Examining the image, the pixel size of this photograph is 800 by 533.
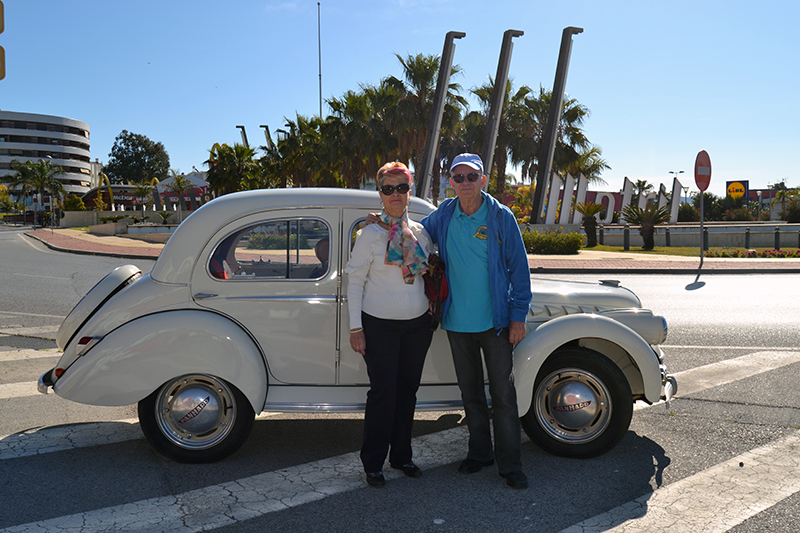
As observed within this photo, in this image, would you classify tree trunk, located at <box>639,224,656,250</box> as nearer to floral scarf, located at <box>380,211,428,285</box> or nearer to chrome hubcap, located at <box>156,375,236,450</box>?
floral scarf, located at <box>380,211,428,285</box>

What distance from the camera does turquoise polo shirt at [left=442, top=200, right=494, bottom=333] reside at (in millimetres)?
3617

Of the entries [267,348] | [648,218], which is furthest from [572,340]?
[648,218]

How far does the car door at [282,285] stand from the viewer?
3951 millimetres

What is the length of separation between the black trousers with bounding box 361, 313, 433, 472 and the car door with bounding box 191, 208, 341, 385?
0.46 meters

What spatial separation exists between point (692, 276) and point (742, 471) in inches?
531

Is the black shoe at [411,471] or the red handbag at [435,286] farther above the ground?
the red handbag at [435,286]

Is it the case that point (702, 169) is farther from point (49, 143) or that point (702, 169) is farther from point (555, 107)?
point (49, 143)

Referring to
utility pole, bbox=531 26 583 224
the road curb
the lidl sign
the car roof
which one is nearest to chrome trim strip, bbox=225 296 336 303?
the car roof

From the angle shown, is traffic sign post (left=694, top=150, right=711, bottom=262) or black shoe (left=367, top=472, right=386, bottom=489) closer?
black shoe (left=367, top=472, right=386, bottom=489)

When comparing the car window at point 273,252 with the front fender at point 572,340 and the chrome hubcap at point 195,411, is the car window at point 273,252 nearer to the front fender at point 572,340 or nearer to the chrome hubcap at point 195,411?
the chrome hubcap at point 195,411

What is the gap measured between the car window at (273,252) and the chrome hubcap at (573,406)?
1.65 metres

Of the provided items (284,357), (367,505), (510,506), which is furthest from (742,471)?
(284,357)

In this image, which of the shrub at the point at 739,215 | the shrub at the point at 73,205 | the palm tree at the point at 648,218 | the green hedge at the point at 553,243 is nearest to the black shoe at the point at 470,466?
the green hedge at the point at 553,243

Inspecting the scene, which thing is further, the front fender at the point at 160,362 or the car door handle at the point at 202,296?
the car door handle at the point at 202,296
